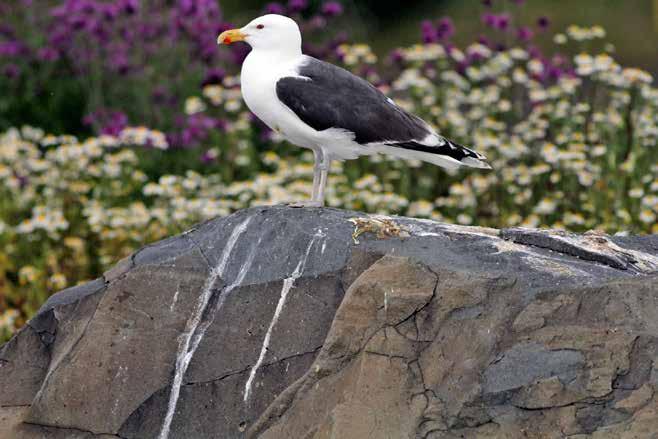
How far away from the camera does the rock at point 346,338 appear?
13.6 feet

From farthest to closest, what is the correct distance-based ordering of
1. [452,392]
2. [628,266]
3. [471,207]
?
[471,207] → [628,266] → [452,392]

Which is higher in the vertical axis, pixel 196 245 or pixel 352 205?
pixel 196 245

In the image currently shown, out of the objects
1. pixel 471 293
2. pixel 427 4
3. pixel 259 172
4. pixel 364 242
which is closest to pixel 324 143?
pixel 364 242

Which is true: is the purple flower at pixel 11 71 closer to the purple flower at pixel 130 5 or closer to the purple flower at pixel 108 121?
the purple flower at pixel 108 121

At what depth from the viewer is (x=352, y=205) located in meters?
7.60

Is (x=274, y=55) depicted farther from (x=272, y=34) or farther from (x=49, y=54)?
(x=49, y=54)

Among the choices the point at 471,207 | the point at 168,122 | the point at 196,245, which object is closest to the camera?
the point at 196,245

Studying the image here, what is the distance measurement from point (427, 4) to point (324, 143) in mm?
12431

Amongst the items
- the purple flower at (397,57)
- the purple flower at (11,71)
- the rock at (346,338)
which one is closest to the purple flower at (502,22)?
the purple flower at (397,57)

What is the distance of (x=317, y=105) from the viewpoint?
5016 mm

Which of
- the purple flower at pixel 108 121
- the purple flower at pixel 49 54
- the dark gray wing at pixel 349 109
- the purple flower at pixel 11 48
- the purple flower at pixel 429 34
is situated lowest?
the purple flower at pixel 108 121

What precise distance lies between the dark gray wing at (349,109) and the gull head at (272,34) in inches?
4.8

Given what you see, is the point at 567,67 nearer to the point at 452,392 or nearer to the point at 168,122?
the point at 168,122

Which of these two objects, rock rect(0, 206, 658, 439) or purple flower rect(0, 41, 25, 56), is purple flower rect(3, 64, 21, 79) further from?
rock rect(0, 206, 658, 439)
